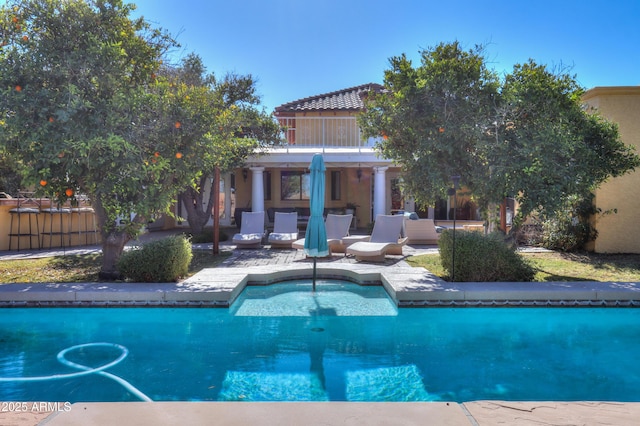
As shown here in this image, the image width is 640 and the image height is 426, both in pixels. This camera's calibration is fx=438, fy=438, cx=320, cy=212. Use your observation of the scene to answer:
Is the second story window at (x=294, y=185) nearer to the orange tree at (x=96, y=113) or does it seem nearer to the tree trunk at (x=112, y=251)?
the orange tree at (x=96, y=113)

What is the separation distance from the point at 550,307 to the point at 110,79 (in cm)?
826

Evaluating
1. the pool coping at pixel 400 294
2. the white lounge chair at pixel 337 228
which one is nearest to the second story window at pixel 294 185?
the white lounge chair at pixel 337 228

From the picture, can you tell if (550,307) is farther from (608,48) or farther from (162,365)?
(608,48)

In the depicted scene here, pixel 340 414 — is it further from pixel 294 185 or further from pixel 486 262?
pixel 294 185

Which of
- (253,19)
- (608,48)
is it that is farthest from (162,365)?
(608,48)

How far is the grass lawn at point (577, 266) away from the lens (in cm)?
859

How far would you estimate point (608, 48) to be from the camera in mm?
12828

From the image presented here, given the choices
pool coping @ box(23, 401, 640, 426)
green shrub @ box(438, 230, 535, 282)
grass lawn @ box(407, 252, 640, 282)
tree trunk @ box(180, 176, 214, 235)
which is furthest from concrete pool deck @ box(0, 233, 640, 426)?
tree trunk @ box(180, 176, 214, 235)

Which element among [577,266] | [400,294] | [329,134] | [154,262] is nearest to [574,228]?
[577,266]

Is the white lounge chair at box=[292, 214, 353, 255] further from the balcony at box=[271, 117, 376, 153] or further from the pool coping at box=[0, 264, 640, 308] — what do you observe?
the pool coping at box=[0, 264, 640, 308]

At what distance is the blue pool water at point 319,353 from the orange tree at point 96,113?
2.32 meters

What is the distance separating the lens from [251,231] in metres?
14.0

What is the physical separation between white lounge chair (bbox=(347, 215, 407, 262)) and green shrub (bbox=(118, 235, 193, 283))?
412cm

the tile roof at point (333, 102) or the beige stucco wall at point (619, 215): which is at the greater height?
the tile roof at point (333, 102)
